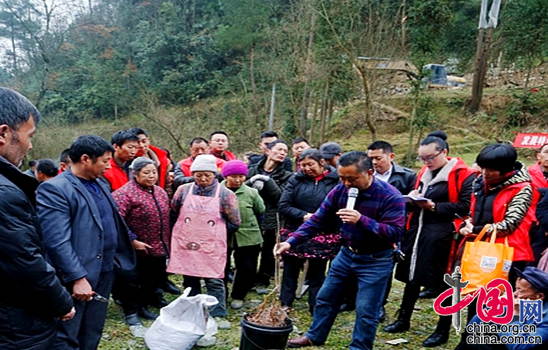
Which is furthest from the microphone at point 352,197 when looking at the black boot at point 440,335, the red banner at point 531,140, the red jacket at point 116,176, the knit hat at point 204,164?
the red banner at point 531,140

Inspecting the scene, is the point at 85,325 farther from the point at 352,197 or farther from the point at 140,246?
the point at 352,197

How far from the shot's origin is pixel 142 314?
4395 millimetres

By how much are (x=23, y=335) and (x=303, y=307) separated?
3.44 metres

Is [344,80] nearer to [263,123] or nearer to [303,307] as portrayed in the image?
[263,123]

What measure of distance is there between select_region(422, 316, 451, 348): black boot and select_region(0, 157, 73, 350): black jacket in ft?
10.8

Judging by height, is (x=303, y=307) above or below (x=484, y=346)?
below

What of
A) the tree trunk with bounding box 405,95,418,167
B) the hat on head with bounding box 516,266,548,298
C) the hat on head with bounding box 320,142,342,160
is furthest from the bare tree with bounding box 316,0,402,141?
the hat on head with bounding box 516,266,548,298

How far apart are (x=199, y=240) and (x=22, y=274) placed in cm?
242

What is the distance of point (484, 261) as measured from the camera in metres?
3.14

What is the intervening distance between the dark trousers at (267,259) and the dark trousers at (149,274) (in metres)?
1.37

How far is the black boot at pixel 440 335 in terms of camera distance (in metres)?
3.92

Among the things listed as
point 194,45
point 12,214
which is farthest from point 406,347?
point 194,45

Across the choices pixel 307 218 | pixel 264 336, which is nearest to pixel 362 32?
pixel 307 218

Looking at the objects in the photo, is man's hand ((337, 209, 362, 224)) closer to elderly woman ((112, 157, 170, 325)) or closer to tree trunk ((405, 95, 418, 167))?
elderly woman ((112, 157, 170, 325))
